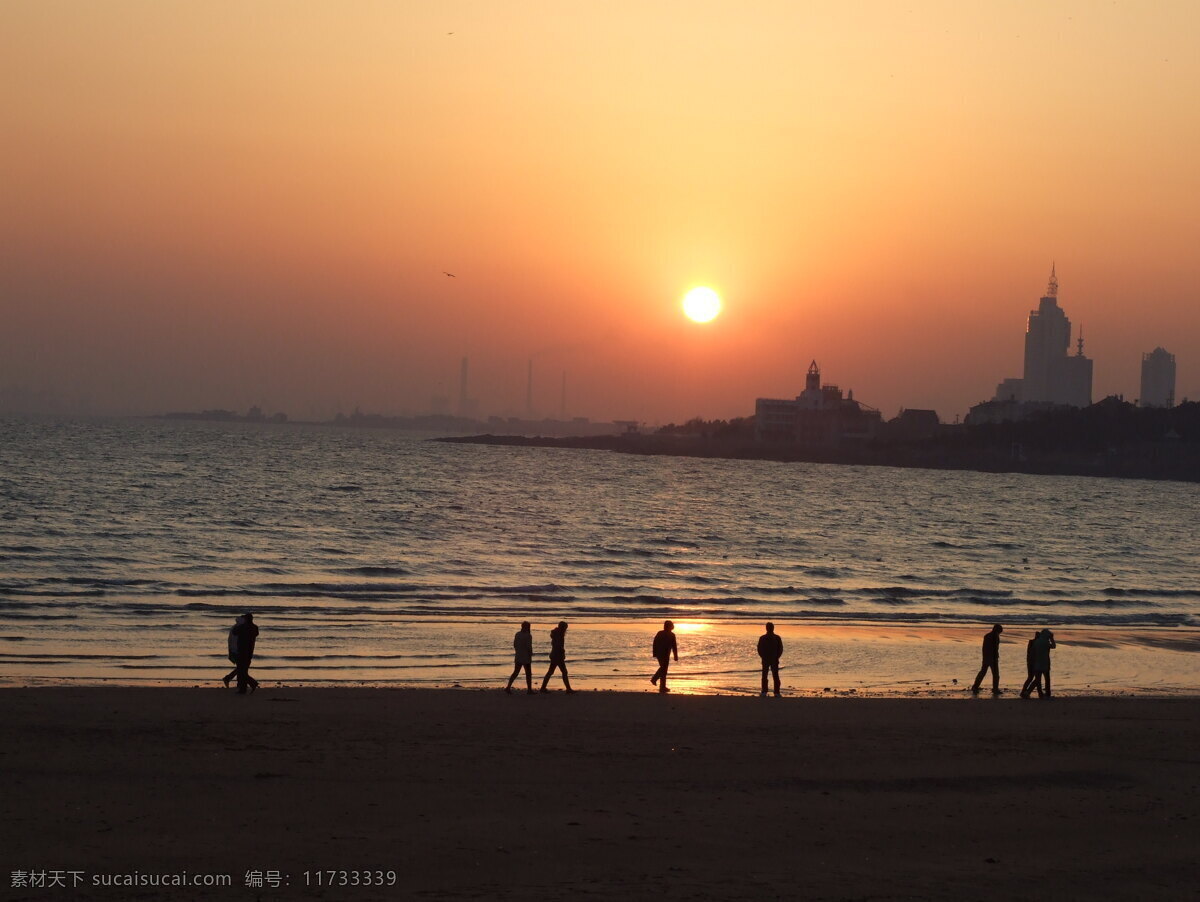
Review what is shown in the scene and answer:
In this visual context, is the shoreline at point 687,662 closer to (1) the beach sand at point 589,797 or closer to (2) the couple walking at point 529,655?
(2) the couple walking at point 529,655

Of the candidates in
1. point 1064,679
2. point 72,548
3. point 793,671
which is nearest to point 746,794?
point 793,671

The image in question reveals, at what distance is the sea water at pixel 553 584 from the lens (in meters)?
24.7

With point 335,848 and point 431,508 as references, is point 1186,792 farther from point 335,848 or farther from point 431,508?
point 431,508

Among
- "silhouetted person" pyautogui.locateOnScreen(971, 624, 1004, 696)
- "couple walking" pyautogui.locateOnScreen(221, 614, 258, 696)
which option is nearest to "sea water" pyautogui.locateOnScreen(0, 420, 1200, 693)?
"silhouetted person" pyautogui.locateOnScreen(971, 624, 1004, 696)

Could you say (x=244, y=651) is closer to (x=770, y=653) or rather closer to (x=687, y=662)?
(x=770, y=653)

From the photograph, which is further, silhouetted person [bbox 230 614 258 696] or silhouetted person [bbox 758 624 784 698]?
silhouetted person [bbox 758 624 784 698]

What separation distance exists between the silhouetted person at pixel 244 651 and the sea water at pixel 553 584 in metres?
2.40

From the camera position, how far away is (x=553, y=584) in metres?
40.9

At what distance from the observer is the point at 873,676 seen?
2434 centimetres

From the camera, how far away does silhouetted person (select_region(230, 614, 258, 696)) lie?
18.7m

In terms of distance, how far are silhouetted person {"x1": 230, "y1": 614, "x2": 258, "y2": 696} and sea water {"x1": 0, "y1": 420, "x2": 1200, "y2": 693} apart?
2.40 m

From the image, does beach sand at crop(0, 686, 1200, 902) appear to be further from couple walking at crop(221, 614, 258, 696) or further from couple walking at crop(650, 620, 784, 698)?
couple walking at crop(650, 620, 784, 698)

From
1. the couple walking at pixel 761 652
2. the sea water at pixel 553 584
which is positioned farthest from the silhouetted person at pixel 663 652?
the sea water at pixel 553 584

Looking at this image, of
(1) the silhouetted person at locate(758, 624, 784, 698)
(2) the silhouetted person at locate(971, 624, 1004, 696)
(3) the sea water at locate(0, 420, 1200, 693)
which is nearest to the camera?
(1) the silhouetted person at locate(758, 624, 784, 698)
